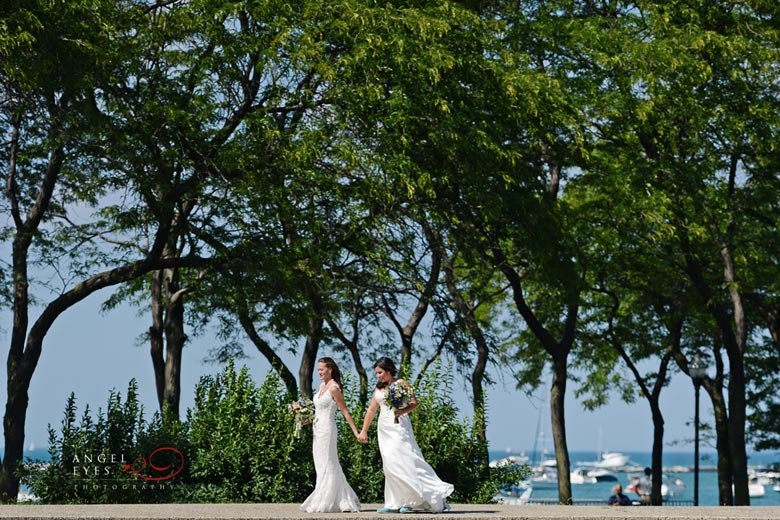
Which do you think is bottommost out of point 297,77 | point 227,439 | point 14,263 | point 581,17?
point 227,439

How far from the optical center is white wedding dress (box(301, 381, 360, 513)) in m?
14.4

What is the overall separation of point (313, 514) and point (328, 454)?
1046 mm

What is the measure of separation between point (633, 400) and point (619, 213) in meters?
19.1

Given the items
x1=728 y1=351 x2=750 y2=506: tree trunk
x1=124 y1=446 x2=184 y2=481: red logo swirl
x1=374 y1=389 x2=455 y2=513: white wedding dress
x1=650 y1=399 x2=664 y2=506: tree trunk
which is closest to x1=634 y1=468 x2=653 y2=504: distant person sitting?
Result: x1=650 y1=399 x2=664 y2=506: tree trunk

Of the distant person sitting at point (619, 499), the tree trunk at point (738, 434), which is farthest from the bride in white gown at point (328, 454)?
the distant person sitting at point (619, 499)

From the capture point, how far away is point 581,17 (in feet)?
89.4

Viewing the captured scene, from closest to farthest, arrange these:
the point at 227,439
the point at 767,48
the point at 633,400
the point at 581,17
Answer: the point at 227,439 < the point at 767,48 < the point at 581,17 < the point at 633,400

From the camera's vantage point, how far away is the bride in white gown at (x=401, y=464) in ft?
46.1

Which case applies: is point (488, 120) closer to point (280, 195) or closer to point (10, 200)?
point (280, 195)

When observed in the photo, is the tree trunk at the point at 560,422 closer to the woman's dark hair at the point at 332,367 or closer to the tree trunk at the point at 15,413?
the tree trunk at the point at 15,413

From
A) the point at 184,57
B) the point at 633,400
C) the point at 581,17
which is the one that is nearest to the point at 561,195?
Answer: the point at 633,400

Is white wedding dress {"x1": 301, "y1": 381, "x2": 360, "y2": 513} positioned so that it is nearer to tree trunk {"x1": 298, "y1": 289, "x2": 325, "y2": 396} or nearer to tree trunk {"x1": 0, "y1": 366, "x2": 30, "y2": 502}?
tree trunk {"x1": 0, "y1": 366, "x2": 30, "y2": 502}

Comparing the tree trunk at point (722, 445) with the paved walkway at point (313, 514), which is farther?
the tree trunk at point (722, 445)

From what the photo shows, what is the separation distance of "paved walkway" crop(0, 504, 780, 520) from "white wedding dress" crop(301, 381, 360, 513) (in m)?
0.25
